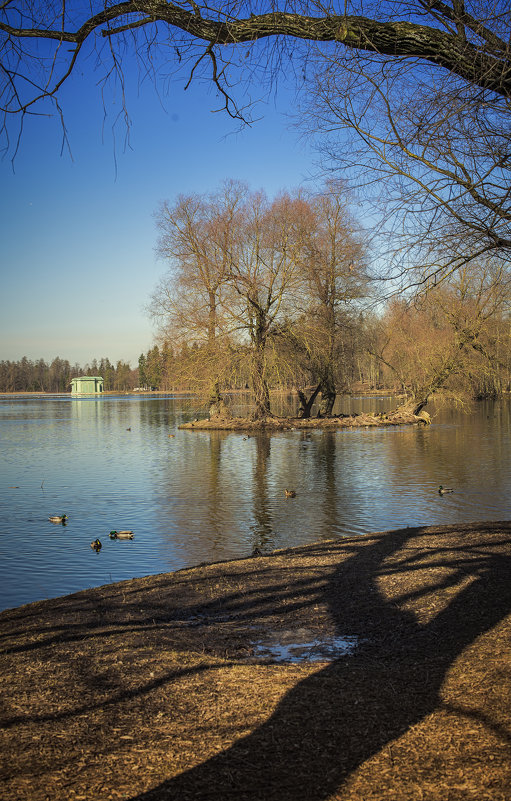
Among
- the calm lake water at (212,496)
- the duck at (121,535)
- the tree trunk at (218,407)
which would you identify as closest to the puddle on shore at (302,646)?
the calm lake water at (212,496)

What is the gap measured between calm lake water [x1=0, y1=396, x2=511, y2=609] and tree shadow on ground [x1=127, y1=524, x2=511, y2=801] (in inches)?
167

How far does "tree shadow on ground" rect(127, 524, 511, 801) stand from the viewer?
10.6 feet

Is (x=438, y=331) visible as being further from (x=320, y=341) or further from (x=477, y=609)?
(x=477, y=609)

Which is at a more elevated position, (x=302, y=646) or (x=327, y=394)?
(x=327, y=394)

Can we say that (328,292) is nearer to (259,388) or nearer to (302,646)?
(259,388)

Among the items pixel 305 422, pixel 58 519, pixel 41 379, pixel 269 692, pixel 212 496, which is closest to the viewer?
pixel 269 692

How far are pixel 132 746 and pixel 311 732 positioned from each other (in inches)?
39.7

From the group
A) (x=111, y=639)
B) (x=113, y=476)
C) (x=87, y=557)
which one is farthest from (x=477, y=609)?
(x=113, y=476)

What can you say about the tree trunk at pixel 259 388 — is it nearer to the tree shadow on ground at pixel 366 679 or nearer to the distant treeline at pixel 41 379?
the tree shadow on ground at pixel 366 679

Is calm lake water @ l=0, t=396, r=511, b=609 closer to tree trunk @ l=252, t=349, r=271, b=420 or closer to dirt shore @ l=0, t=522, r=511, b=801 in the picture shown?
dirt shore @ l=0, t=522, r=511, b=801

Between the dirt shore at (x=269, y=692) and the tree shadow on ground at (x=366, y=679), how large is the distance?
0.01 metres

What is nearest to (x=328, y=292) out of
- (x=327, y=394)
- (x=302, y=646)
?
(x=327, y=394)

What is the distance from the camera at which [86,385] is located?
502 feet

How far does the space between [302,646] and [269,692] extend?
1340 millimetres
